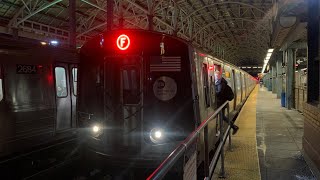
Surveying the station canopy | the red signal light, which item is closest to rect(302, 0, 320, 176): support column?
the red signal light

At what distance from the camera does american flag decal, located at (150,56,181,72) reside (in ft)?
16.2

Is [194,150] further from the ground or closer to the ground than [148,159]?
further from the ground

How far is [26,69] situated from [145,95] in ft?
12.0

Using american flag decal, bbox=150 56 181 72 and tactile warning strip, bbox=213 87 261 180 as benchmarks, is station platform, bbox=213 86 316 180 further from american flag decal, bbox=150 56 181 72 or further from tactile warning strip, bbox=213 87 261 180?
american flag decal, bbox=150 56 181 72

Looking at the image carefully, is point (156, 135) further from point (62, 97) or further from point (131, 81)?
point (62, 97)

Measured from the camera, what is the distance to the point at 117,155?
511cm

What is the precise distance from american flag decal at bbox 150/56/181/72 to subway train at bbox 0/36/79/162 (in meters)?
3.59

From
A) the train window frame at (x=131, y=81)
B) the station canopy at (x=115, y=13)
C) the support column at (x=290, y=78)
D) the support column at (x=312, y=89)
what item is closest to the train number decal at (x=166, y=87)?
the train window frame at (x=131, y=81)

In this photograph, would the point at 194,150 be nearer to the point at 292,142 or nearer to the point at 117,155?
the point at 117,155

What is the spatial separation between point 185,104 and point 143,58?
38.8 inches

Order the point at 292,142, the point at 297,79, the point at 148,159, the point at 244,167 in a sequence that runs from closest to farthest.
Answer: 1. the point at 148,159
2. the point at 244,167
3. the point at 292,142
4. the point at 297,79

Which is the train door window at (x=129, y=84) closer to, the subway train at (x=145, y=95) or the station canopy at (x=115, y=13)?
the subway train at (x=145, y=95)

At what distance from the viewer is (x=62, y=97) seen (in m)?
8.57

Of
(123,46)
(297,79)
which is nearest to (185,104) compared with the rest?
(123,46)
